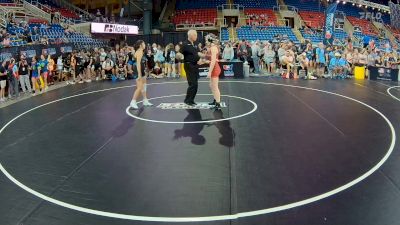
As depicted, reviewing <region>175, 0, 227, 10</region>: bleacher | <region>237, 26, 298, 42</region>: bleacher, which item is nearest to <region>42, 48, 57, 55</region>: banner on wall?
<region>237, 26, 298, 42</region>: bleacher

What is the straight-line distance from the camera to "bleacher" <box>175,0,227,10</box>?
→ 36625 mm

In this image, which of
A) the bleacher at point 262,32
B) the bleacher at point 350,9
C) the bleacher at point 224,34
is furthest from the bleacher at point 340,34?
the bleacher at point 224,34

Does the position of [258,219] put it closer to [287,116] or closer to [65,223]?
[65,223]

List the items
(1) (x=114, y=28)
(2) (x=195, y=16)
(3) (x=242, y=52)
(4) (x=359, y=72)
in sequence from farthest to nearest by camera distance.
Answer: (2) (x=195, y=16)
(1) (x=114, y=28)
(3) (x=242, y=52)
(4) (x=359, y=72)

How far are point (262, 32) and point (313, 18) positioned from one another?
27.4ft

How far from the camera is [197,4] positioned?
37094 mm

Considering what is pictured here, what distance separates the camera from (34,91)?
1312 cm

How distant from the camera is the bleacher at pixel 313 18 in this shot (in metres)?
35.9

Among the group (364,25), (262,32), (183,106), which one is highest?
(364,25)

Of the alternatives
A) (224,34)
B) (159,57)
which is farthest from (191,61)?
(224,34)

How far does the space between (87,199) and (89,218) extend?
0.47m

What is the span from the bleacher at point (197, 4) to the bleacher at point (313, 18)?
7.74 m

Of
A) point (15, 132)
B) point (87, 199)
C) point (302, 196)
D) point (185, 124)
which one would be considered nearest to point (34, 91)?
point (15, 132)

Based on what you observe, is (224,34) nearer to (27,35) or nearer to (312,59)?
(312,59)
